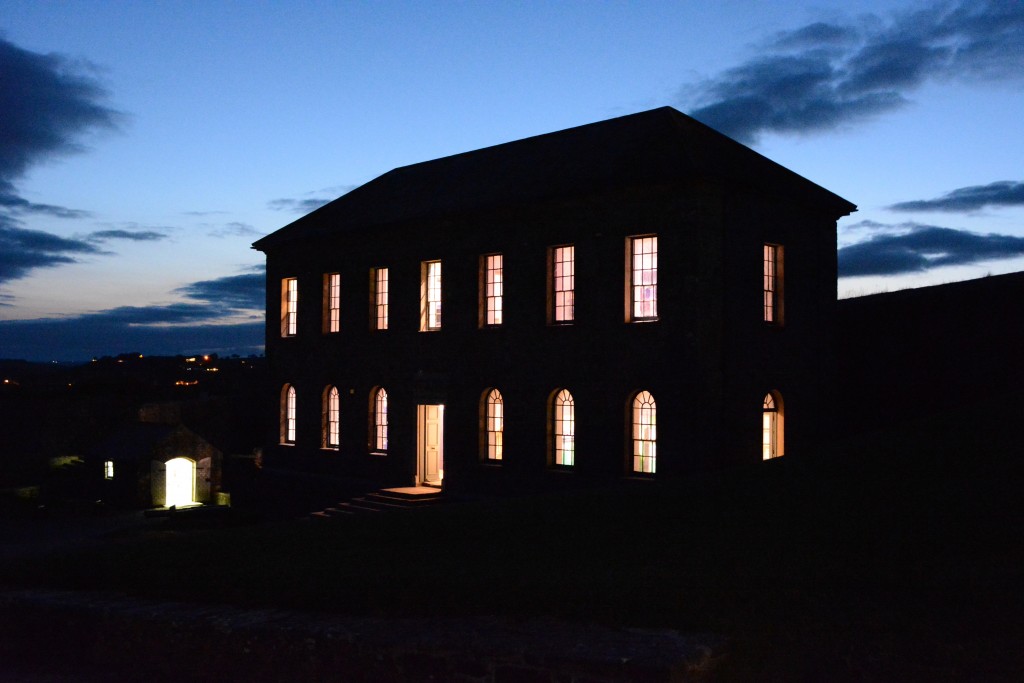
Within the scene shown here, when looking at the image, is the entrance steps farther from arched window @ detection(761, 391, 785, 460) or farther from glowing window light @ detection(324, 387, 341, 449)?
arched window @ detection(761, 391, 785, 460)

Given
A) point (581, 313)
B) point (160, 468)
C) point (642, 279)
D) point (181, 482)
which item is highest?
point (642, 279)

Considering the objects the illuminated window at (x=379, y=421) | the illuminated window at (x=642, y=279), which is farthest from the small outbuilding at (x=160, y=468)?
the illuminated window at (x=642, y=279)

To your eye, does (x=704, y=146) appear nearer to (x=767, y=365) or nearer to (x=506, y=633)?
(x=767, y=365)

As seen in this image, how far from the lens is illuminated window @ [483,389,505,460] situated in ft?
73.9

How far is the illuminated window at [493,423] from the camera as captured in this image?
73.9 feet

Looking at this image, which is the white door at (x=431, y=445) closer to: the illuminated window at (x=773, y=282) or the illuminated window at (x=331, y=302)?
the illuminated window at (x=331, y=302)

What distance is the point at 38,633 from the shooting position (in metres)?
→ 9.82

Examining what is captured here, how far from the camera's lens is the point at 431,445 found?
24.3 metres

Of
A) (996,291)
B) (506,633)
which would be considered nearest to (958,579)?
(506,633)

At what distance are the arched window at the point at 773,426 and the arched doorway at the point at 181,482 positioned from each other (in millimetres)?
19261

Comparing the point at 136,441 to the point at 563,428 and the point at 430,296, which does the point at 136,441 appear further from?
the point at 563,428

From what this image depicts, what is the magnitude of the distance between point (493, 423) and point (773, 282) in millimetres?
7504

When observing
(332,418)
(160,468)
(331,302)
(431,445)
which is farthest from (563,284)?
(160,468)

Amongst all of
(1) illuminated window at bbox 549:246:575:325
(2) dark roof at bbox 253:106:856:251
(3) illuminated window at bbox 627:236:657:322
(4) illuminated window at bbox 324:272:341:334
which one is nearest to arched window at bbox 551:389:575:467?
(1) illuminated window at bbox 549:246:575:325
